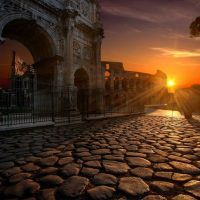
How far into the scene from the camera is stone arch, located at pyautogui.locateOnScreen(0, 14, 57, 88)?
38.8 ft

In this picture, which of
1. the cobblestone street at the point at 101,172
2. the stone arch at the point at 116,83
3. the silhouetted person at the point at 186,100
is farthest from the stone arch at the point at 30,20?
the stone arch at the point at 116,83

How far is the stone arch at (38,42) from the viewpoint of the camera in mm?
11818

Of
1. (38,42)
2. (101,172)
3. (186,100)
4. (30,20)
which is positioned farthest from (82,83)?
(101,172)

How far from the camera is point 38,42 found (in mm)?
13383

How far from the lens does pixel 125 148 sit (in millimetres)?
4348

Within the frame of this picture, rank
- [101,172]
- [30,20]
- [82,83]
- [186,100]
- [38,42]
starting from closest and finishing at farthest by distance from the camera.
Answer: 1. [101,172]
2. [30,20]
3. [38,42]
4. [186,100]
5. [82,83]

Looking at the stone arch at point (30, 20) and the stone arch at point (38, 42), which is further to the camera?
the stone arch at point (38, 42)

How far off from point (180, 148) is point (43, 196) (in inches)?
129

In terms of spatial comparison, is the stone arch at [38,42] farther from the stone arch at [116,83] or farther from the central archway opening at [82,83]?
the stone arch at [116,83]

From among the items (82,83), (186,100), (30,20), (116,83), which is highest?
(30,20)

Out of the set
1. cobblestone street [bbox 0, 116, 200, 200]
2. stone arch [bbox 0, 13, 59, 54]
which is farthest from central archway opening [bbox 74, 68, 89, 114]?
cobblestone street [bbox 0, 116, 200, 200]

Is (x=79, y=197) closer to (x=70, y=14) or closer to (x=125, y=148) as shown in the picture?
(x=125, y=148)

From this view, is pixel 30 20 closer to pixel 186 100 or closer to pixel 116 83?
pixel 186 100

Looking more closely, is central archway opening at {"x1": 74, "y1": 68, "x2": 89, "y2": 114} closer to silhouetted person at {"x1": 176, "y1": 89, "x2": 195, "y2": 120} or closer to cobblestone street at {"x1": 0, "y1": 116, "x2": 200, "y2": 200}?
silhouetted person at {"x1": 176, "y1": 89, "x2": 195, "y2": 120}
